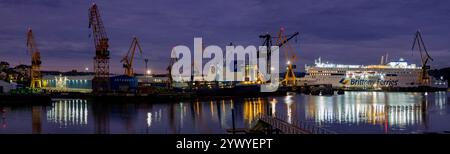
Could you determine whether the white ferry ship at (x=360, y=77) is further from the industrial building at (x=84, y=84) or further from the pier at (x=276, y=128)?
the pier at (x=276, y=128)

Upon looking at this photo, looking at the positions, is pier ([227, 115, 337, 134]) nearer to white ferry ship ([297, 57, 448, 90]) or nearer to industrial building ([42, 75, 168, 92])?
industrial building ([42, 75, 168, 92])

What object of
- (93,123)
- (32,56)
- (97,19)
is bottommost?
(93,123)

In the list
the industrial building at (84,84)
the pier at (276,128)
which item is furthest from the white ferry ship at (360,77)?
the pier at (276,128)

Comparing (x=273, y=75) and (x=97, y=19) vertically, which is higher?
(x=97, y=19)

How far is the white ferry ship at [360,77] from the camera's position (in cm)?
9512

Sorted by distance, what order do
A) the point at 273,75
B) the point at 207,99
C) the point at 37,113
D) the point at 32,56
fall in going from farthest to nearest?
the point at 273,75 < the point at 32,56 < the point at 207,99 < the point at 37,113

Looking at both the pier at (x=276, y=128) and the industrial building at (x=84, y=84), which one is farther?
the industrial building at (x=84, y=84)

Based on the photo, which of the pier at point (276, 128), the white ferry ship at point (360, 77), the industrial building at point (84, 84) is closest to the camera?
the pier at point (276, 128)

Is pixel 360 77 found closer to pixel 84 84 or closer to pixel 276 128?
pixel 84 84

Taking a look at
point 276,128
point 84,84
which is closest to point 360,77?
point 84,84

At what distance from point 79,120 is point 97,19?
30.0 metres
